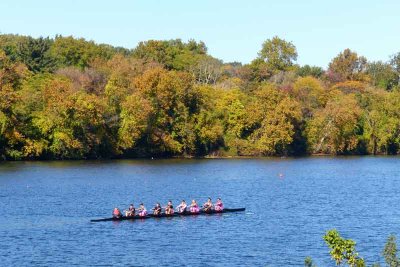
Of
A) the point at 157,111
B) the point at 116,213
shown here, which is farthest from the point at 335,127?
the point at 116,213

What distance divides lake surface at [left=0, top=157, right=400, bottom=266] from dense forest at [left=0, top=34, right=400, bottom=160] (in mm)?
6098

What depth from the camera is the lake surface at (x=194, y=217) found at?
45.2 meters

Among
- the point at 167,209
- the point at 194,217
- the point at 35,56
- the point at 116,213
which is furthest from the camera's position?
the point at 35,56

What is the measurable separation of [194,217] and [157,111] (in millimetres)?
57757

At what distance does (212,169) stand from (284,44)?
263 feet

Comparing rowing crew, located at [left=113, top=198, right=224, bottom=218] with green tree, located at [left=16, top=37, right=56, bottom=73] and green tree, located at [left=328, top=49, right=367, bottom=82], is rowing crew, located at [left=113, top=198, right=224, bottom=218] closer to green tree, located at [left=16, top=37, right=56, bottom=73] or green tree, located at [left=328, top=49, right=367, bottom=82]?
green tree, located at [left=16, top=37, right=56, bottom=73]

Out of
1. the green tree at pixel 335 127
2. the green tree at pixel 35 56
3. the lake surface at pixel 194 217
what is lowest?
the lake surface at pixel 194 217

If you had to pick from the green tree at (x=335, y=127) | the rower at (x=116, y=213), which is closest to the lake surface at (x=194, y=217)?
the rower at (x=116, y=213)

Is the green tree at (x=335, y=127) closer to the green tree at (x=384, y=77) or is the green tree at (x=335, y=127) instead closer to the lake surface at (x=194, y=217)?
the lake surface at (x=194, y=217)

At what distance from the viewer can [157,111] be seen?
115438 millimetres

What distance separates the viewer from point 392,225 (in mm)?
56062

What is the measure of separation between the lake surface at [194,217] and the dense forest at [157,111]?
6.10 meters

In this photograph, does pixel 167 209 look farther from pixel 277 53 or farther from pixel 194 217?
pixel 277 53

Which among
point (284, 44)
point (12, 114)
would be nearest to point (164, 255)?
point (12, 114)
